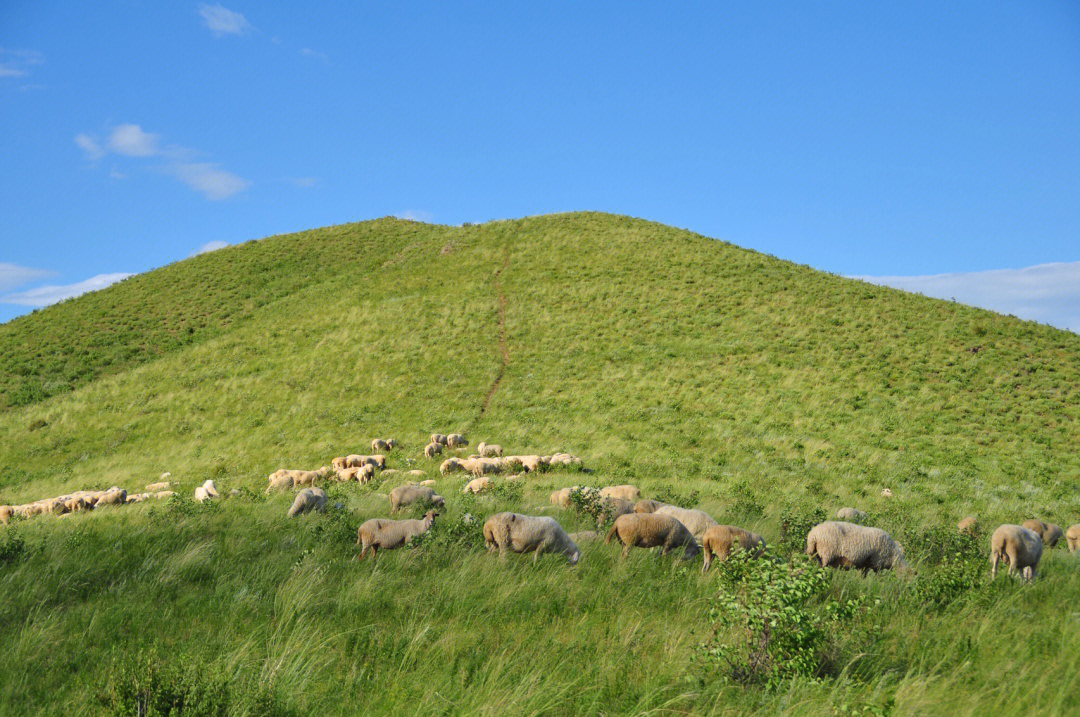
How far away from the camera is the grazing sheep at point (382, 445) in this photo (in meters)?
26.1

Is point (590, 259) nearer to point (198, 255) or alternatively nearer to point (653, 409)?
point (653, 409)

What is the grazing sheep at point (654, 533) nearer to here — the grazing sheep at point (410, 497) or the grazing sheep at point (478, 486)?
the grazing sheep at point (410, 497)

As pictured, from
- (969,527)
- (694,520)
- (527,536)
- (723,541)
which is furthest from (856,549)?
(527,536)

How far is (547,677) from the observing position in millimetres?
5109

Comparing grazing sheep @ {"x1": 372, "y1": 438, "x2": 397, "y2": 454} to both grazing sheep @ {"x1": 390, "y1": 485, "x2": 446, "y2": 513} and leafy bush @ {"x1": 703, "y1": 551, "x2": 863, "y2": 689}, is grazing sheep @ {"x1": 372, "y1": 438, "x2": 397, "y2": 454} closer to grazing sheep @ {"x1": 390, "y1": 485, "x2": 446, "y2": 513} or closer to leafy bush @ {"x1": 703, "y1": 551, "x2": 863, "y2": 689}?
grazing sheep @ {"x1": 390, "y1": 485, "x2": 446, "y2": 513}

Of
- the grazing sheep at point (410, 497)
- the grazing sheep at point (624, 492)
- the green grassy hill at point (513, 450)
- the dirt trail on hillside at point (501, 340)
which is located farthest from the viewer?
the dirt trail on hillside at point (501, 340)

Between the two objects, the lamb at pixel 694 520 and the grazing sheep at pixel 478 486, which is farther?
the grazing sheep at pixel 478 486

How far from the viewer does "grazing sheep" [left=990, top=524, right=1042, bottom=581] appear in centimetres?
957

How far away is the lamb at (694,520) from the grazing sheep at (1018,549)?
4.32 m

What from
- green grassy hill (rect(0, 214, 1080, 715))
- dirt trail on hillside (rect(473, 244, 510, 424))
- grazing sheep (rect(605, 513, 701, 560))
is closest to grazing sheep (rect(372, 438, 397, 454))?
green grassy hill (rect(0, 214, 1080, 715))

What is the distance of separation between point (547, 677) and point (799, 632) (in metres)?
2.20

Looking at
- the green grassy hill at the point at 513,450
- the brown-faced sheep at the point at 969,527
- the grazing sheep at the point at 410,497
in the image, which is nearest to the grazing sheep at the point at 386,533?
the green grassy hill at the point at 513,450

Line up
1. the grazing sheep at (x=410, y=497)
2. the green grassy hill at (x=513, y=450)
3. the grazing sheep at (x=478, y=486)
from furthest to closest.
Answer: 1. the grazing sheep at (x=478, y=486)
2. the grazing sheep at (x=410, y=497)
3. the green grassy hill at (x=513, y=450)

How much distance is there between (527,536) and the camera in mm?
9133
